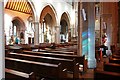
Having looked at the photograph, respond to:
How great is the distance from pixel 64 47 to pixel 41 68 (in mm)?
8590

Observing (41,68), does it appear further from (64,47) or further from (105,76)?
(64,47)

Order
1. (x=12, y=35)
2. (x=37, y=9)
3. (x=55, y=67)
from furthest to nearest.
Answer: (x=12, y=35), (x=37, y=9), (x=55, y=67)

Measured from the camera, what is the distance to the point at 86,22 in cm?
721

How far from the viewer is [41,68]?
4.07 metres

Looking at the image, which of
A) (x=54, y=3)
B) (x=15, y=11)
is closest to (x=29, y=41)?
(x=15, y=11)

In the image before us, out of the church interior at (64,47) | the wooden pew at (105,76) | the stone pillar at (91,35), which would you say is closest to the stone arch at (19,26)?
the church interior at (64,47)

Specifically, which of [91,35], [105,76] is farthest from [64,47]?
[105,76]

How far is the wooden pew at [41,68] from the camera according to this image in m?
3.65

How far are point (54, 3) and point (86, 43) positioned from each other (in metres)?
15.2

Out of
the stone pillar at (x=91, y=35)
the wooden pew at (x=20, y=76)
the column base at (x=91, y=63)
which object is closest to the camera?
the wooden pew at (x=20, y=76)

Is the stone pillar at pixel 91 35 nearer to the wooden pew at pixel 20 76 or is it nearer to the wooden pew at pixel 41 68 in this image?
the wooden pew at pixel 41 68

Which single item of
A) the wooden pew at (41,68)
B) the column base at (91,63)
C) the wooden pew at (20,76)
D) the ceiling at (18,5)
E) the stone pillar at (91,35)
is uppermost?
the ceiling at (18,5)

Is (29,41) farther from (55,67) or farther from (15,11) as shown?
(55,67)

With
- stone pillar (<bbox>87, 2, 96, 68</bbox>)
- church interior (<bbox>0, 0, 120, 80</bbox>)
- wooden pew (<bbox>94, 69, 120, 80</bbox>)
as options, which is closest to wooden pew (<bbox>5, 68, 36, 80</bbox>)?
church interior (<bbox>0, 0, 120, 80</bbox>)
